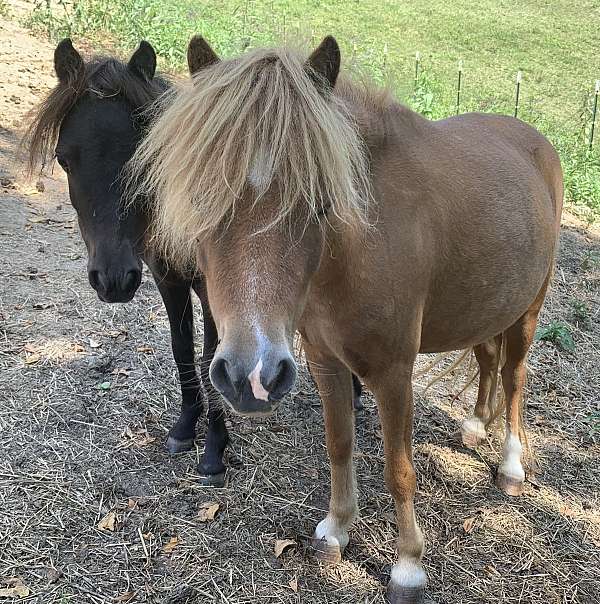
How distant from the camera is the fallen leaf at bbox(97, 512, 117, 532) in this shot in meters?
2.66

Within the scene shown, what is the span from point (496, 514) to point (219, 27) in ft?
29.3

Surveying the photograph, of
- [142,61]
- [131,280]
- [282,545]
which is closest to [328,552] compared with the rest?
[282,545]

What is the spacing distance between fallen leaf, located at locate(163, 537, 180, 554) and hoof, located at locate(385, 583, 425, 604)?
96 centimetres

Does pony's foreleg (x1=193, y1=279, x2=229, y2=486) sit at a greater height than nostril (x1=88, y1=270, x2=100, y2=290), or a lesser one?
lesser

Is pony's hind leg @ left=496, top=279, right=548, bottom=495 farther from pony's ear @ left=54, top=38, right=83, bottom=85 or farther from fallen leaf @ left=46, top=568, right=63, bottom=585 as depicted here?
pony's ear @ left=54, top=38, right=83, bottom=85

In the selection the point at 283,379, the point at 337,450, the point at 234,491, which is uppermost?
the point at 283,379

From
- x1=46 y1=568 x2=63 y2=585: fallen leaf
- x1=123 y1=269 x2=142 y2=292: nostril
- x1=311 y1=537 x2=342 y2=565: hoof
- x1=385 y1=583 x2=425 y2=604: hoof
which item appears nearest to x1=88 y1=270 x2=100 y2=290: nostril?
x1=123 y1=269 x2=142 y2=292: nostril

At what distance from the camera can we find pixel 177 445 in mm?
3137

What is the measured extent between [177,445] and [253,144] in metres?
2.10

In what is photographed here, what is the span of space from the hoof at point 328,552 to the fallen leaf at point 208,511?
52 cm

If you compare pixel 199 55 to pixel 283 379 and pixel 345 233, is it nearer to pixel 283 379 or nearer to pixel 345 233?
pixel 345 233

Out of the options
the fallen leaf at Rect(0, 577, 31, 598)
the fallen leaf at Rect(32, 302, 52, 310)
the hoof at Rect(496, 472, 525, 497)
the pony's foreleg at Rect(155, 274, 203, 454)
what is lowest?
the hoof at Rect(496, 472, 525, 497)

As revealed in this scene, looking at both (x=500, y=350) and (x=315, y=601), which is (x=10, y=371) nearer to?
(x=315, y=601)

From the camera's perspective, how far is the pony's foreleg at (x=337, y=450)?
2.38m
